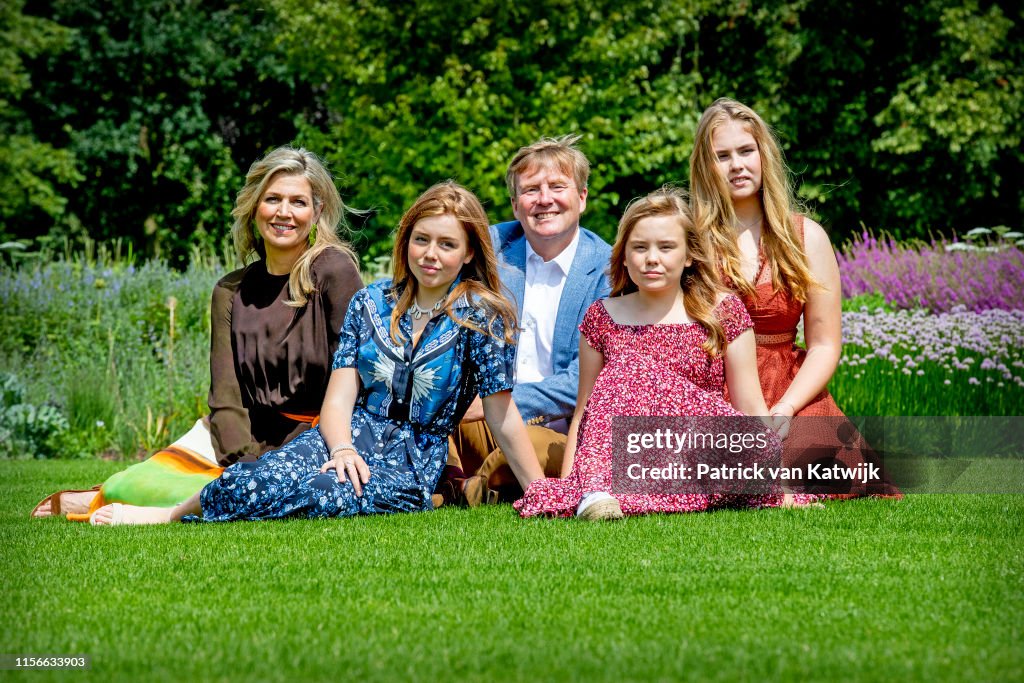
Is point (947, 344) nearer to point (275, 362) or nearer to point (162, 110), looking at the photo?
point (275, 362)

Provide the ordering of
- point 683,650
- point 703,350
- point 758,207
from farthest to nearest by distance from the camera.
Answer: point 758,207, point 703,350, point 683,650

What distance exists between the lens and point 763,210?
5113mm

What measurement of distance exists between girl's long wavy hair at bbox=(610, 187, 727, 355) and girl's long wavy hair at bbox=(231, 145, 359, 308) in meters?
1.34

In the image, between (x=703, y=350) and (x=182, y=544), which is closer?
(x=182, y=544)

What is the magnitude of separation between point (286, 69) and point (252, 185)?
15069mm

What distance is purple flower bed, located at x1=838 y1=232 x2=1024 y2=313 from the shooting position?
923cm

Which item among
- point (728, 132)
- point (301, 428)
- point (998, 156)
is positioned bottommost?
point (301, 428)

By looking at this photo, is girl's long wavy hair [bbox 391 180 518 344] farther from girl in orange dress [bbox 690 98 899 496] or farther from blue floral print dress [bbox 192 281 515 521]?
girl in orange dress [bbox 690 98 899 496]

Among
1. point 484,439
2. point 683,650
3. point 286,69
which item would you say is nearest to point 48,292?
point 484,439

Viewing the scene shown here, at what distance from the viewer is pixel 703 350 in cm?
475

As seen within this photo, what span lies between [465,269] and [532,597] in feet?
6.99

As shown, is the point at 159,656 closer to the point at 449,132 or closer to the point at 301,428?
the point at 301,428

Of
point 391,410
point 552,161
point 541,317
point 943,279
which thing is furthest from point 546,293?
point 943,279

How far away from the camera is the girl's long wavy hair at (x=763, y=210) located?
4.99 metres
